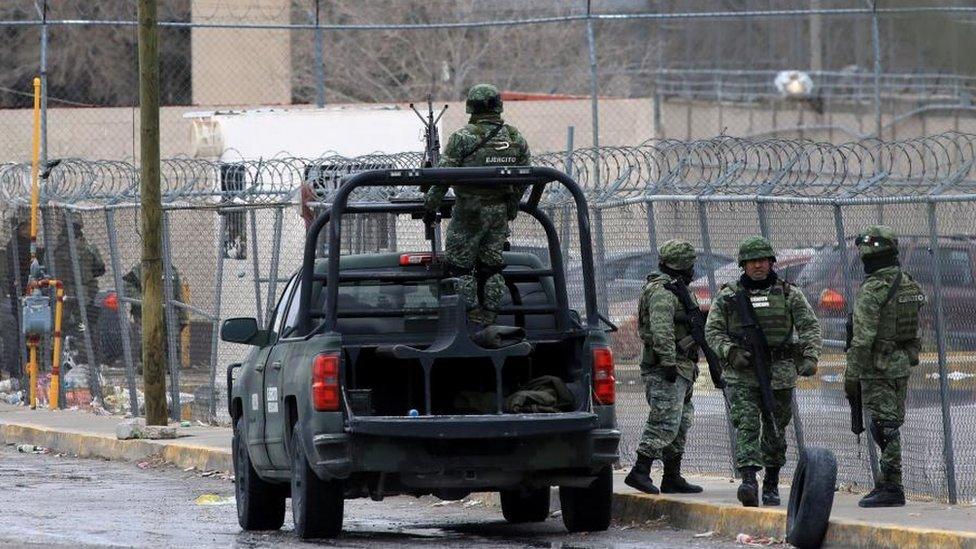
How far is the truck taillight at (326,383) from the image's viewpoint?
32.2 ft

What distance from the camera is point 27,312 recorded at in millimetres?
18953

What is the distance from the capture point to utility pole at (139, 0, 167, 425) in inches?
646

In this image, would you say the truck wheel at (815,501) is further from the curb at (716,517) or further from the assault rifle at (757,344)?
the assault rifle at (757,344)

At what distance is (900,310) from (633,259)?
3.70 meters

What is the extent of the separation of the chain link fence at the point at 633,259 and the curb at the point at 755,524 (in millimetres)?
1176

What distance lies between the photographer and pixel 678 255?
452 inches

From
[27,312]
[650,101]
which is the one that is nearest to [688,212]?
[27,312]

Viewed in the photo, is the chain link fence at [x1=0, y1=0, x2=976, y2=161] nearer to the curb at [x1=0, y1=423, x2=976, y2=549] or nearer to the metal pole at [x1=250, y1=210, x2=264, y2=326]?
the metal pole at [x1=250, y1=210, x2=264, y2=326]

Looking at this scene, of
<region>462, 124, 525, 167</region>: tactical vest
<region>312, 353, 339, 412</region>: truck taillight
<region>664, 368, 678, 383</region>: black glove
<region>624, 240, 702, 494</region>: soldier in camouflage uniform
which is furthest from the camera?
<region>664, 368, 678, 383</region>: black glove

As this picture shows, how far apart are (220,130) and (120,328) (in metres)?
4.47

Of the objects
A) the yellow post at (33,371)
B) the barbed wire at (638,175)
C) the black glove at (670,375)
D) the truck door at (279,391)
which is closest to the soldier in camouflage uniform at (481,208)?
the barbed wire at (638,175)

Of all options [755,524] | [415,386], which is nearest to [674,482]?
[755,524]

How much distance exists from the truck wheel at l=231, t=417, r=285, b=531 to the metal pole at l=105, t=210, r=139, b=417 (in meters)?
7.16

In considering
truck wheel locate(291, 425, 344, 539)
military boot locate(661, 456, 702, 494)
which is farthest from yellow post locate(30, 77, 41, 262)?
truck wheel locate(291, 425, 344, 539)
